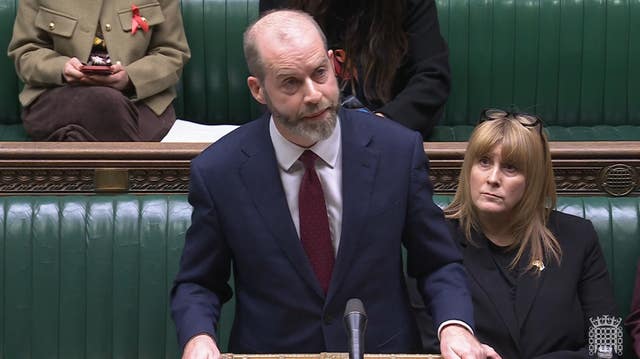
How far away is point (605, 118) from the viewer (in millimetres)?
3352

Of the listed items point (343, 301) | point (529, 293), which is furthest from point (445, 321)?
point (529, 293)

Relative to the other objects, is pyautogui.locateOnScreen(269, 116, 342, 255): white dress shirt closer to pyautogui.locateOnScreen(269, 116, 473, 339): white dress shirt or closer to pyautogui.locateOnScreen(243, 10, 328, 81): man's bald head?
pyautogui.locateOnScreen(269, 116, 473, 339): white dress shirt

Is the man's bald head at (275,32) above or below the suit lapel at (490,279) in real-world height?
above

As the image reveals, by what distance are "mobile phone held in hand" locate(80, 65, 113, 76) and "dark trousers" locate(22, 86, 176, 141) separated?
45 millimetres

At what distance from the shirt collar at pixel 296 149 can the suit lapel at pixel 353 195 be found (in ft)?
0.05

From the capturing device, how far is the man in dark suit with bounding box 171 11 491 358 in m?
1.81

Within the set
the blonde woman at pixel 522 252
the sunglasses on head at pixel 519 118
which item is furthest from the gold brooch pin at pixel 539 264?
the sunglasses on head at pixel 519 118

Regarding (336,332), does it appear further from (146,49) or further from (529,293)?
(146,49)

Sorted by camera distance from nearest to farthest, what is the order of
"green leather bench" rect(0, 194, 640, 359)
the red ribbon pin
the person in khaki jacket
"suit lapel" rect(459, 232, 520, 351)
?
1. "suit lapel" rect(459, 232, 520, 351)
2. "green leather bench" rect(0, 194, 640, 359)
3. the person in khaki jacket
4. the red ribbon pin

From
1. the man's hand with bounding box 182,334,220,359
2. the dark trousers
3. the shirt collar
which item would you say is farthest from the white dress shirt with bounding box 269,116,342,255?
the dark trousers

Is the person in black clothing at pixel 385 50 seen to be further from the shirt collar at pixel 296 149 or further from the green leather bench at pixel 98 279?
the shirt collar at pixel 296 149

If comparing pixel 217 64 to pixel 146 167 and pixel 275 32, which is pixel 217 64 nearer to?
pixel 146 167

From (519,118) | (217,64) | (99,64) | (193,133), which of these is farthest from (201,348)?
(217,64)

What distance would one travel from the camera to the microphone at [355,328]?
4.52ft
